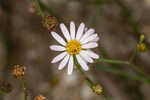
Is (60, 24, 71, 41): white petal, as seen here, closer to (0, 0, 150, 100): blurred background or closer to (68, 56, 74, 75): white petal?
(68, 56, 74, 75): white petal

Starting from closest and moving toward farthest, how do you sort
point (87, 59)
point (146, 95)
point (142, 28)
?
point (87, 59), point (146, 95), point (142, 28)

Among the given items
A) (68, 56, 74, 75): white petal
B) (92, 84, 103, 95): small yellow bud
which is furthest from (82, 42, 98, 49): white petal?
(92, 84, 103, 95): small yellow bud

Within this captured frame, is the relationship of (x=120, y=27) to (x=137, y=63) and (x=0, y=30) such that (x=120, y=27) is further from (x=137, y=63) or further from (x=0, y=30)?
(x=0, y=30)

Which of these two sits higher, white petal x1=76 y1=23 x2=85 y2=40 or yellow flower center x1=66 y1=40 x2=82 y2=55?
white petal x1=76 y1=23 x2=85 y2=40

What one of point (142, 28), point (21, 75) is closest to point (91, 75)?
point (142, 28)

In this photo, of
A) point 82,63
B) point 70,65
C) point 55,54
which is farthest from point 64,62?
point 55,54

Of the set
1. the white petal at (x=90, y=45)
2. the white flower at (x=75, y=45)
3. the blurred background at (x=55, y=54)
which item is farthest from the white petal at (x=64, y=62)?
the blurred background at (x=55, y=54)
